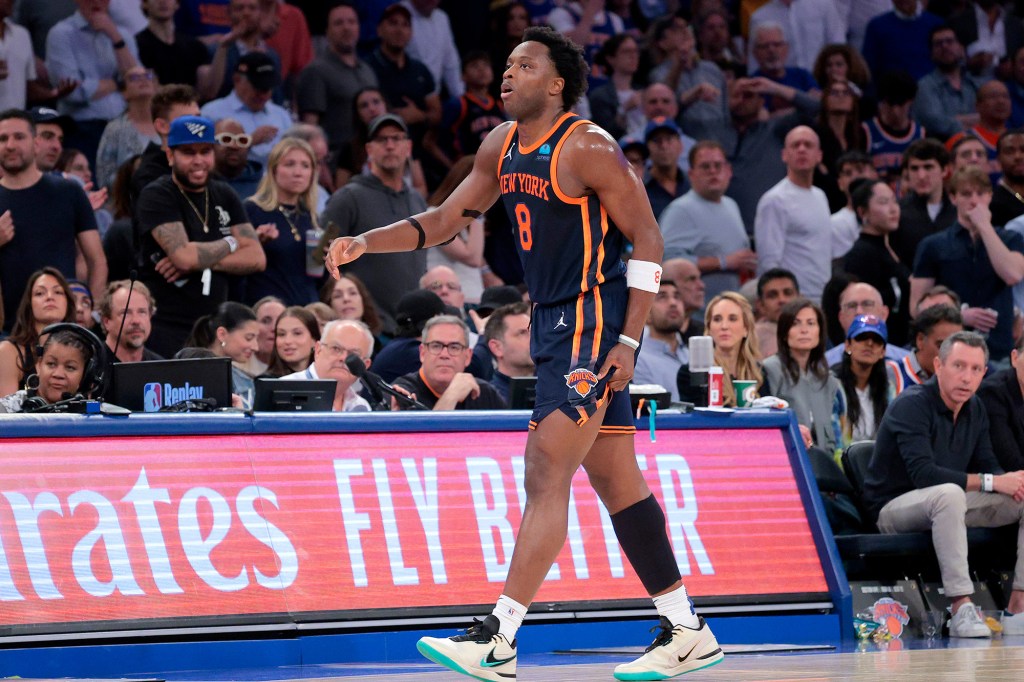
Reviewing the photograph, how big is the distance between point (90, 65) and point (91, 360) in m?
5.41

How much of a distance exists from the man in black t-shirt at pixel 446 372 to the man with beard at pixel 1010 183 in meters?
5.91

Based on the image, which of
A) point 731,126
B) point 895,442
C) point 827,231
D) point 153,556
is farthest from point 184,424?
point 731,126

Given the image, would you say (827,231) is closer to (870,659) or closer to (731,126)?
(731,126)

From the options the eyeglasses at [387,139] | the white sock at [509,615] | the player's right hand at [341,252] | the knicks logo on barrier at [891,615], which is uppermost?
the eyeglasses at [387,139]

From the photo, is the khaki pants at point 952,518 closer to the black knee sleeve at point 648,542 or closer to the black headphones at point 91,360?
the black knee sleeve at point 648,542

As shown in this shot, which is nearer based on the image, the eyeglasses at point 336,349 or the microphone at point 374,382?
the microphone at point 374,382

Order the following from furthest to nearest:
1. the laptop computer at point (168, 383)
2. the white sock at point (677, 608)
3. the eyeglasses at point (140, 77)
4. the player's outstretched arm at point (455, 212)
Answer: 1. the eyeglasses at point (140, 77)
2. the laptop computer at point (168, 383)
3. the player's outstretched arm at point (455, 212)
4. the white sock at point (677, 608)

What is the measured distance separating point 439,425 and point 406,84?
7.03 meters

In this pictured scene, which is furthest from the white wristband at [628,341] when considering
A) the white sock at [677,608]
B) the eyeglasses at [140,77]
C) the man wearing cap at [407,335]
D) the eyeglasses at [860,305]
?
the eyeglasses at [140,77]

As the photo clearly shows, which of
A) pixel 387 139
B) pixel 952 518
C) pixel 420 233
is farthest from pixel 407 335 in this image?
pixel 420 233

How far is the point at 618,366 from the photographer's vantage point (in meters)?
5.20

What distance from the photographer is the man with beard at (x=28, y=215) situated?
931 cm

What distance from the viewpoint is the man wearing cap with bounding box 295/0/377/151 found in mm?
12906

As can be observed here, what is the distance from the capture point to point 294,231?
10469 millimetres
